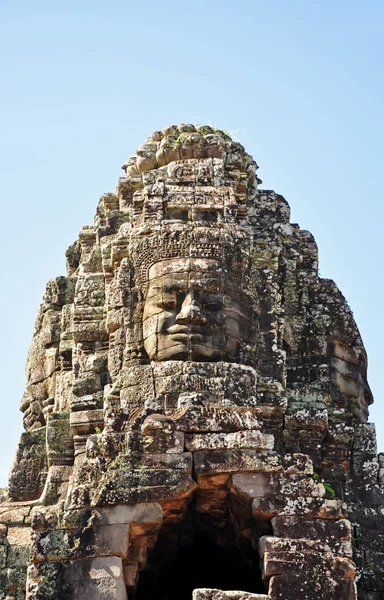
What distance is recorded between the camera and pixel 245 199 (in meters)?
22.5

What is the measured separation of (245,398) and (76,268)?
15.4 feet

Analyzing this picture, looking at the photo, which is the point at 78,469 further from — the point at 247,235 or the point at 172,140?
the point at 172,140

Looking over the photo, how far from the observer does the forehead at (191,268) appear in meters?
21.1

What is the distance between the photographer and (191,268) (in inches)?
831

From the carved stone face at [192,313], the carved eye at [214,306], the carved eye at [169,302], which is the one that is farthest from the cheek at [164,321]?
the carved eye at [214,306]

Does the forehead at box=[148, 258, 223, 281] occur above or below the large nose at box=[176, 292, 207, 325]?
above

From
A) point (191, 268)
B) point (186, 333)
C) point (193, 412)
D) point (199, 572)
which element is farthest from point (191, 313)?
point (199, 572)

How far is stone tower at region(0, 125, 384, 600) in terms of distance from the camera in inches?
729

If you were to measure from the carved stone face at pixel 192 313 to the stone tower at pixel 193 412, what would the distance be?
25 mm

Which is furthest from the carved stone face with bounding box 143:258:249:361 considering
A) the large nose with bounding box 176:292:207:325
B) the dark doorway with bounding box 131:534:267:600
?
the dark doorway with bounding box 131:534:267:600

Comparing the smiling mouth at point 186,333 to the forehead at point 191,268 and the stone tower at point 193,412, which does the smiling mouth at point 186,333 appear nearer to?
the stone tower at point 193,412

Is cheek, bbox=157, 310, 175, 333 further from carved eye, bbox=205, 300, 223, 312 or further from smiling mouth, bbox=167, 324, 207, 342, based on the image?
carved eye, bbox=205, 300, 223, 312

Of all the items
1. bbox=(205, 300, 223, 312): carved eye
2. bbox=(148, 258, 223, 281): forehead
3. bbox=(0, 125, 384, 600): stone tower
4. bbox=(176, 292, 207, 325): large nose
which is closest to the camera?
bbox=(0, 125, 384, 600): stone tower

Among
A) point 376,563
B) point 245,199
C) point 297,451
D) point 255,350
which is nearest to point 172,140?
point 245,199
